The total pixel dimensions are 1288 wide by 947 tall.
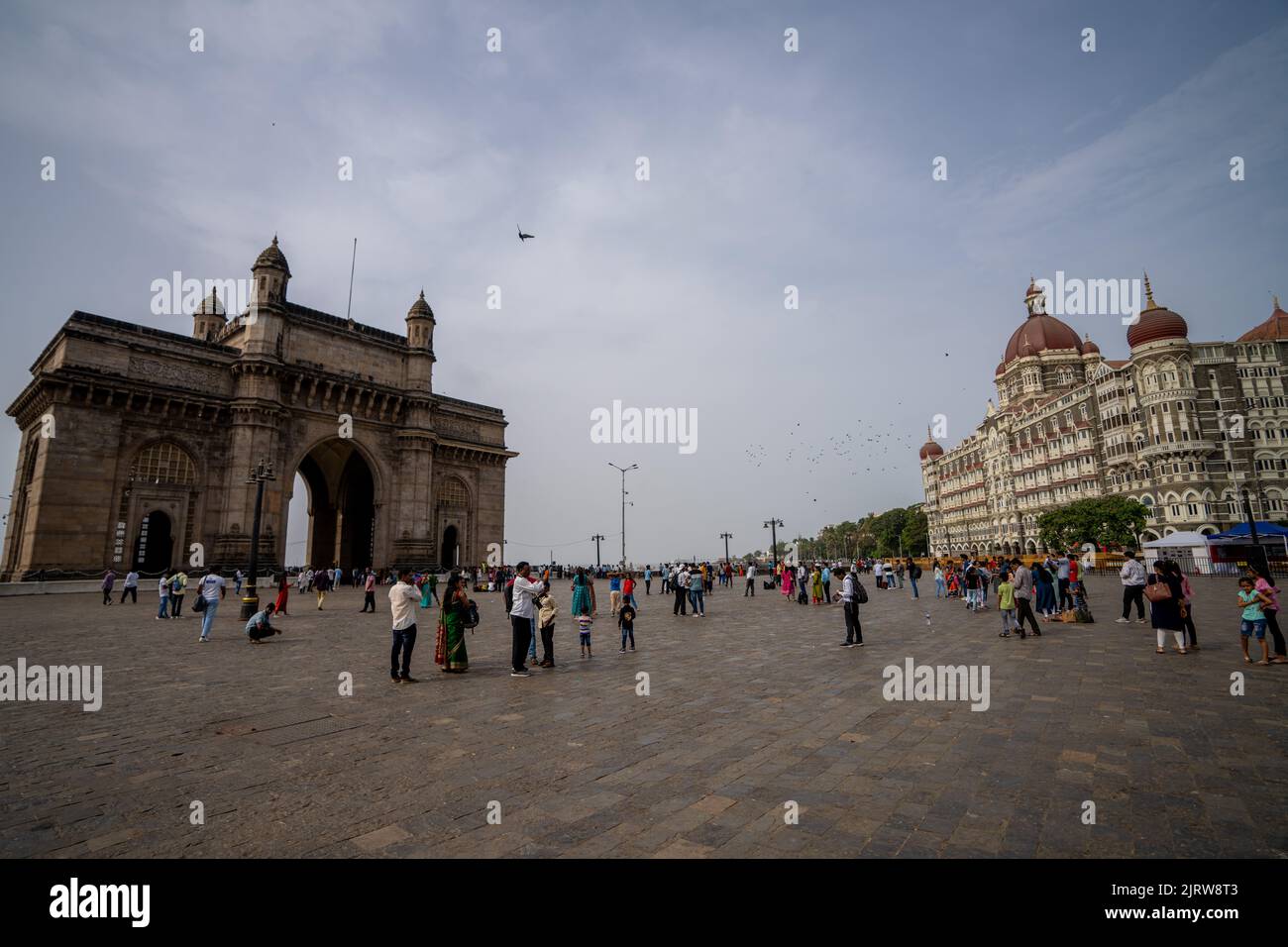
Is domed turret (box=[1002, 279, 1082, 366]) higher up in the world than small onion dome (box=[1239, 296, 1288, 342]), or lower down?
higher up

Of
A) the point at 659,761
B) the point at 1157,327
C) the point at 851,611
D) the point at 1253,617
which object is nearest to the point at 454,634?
the point at 659,761

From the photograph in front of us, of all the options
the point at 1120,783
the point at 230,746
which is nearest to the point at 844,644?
the point at 1120,783

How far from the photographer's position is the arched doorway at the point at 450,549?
145ft

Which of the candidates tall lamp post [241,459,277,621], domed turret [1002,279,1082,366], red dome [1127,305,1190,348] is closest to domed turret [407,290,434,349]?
tall lamp post [241,459,277,621]

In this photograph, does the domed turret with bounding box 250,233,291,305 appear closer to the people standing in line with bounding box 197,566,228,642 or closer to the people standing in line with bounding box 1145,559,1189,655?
the people standing in line with bounding box 197,566,228,642

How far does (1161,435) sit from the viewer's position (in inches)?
1935

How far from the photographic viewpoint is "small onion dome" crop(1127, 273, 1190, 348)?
4944 cm

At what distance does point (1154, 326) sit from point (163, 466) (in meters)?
74.4

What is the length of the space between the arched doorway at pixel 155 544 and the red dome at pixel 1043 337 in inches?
3503

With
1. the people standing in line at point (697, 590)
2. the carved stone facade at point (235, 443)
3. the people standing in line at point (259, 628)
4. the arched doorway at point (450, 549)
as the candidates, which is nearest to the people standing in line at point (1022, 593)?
the people standing in line at point (697, 590)

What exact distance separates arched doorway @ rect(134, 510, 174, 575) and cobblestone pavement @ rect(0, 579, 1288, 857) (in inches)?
999

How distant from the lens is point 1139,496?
168 feet
